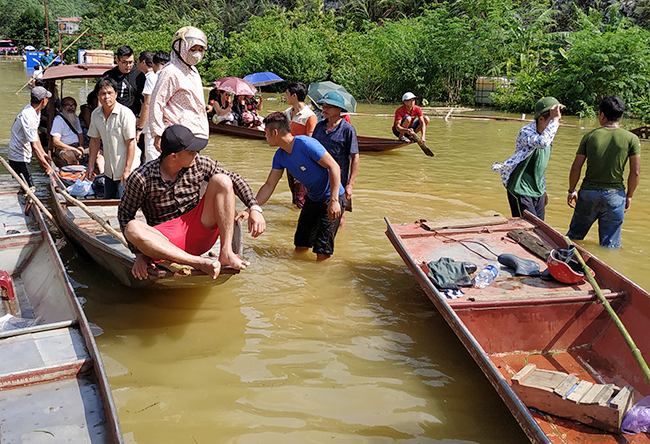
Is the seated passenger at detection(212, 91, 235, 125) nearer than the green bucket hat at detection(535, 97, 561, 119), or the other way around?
the green bucket hat at detection(535, 97, 561, 119)

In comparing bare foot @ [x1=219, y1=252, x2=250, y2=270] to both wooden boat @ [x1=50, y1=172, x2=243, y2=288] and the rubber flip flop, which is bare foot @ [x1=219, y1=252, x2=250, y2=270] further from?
the rubber flip flop

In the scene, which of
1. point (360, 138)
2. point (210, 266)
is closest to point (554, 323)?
point (210, 266)

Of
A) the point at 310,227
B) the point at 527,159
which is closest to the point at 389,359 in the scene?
the point at 310,227

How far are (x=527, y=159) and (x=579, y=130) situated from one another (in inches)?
452

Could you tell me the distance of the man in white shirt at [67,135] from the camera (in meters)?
8.15

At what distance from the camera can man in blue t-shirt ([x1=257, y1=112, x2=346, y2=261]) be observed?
17.0 feet

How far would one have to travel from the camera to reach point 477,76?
22328 mm

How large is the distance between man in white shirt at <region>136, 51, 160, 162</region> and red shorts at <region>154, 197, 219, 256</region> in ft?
4.98

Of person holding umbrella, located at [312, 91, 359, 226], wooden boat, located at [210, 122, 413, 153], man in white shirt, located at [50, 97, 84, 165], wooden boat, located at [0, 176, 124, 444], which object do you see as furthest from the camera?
wooden boat, located at [210, 122, 413, 153]

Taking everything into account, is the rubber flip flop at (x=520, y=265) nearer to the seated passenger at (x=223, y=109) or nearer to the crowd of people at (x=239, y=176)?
the crowd of people at (x=239, y=176)

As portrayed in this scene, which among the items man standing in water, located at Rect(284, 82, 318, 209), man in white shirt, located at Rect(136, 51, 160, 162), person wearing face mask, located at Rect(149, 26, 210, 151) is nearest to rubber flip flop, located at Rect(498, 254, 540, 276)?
man standing in water, located at Rect(284, 82, 318, 209)

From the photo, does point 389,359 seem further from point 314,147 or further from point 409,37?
point 409,37

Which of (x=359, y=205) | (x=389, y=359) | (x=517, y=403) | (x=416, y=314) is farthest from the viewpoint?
(x=359, y=205)

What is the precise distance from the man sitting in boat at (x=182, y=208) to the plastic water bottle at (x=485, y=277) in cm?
181
